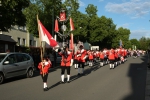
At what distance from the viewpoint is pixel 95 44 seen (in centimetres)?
5519

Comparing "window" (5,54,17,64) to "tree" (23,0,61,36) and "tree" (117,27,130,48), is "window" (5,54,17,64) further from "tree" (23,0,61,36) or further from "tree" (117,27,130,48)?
"tree" (117,27,130,48)

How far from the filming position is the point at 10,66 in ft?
41.3

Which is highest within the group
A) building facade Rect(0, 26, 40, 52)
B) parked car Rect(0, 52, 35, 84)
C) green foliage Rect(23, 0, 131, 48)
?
green foliage Rect(23, 0, 131, 48)

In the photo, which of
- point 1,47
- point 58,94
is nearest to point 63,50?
point 58,94

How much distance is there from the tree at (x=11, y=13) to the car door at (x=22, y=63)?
221 cm

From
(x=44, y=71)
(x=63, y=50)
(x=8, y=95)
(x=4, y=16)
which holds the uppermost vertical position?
(x=4, y=16)

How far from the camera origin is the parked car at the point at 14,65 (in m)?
12.2

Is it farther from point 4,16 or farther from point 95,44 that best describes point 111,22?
point 4,16

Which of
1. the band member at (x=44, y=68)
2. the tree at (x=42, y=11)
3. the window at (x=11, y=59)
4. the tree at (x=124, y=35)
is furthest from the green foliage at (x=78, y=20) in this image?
the tree at (x=124, y=35)

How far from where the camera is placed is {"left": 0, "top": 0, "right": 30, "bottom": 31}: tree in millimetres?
13750

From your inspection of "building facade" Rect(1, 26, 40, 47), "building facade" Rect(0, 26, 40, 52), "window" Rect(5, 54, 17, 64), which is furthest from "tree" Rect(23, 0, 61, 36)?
"window" Rect(5, 54, 17, 64)

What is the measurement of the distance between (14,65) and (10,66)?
325 mm

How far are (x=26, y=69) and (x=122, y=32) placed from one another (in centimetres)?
9077

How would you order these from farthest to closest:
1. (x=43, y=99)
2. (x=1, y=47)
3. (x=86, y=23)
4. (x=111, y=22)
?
(x=111, y=22) → (x=86, y=23) → (x=1, y=47) → (x=43, y=99)
